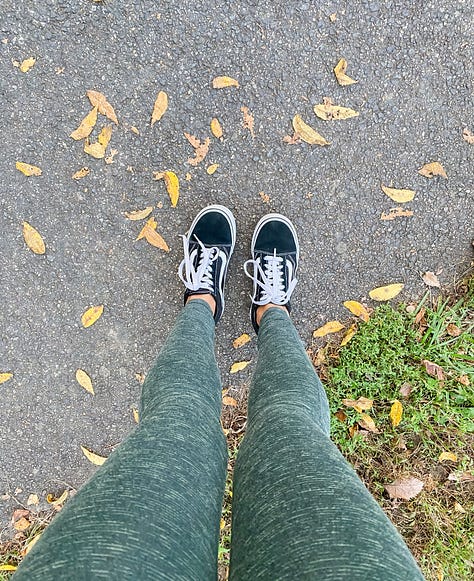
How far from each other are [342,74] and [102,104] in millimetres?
1020

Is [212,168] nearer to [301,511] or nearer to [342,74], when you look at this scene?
[342,74]

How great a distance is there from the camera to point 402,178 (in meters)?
2.04

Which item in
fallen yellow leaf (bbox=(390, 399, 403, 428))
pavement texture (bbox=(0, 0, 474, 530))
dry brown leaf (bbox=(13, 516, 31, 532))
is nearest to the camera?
pavement texture (bbox=(0, 0, 474, 530))

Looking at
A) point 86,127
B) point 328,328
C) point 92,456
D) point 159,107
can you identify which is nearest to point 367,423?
point 328,328

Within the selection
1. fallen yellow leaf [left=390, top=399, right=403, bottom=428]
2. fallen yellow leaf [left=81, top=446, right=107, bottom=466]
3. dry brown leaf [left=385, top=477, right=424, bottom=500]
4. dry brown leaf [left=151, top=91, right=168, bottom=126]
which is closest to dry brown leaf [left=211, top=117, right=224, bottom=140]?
dry brown leaf [left=151, top=91, right=168, bottom=126]

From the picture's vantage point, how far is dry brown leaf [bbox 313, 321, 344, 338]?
210 cm

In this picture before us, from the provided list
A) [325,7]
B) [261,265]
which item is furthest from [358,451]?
[325,7]

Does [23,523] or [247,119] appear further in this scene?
[23,523]

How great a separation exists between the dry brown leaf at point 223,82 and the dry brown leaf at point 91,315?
1076 millimetres

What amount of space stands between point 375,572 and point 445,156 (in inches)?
67.9

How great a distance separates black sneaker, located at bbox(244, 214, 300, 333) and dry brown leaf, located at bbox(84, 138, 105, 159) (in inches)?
29.1

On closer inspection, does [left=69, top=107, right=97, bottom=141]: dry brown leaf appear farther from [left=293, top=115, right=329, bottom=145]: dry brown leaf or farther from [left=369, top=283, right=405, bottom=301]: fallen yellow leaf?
[left=369, top=283, right=405, bottom=301]: fallen yellow leaf

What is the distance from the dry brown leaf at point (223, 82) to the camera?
1989 millimetres

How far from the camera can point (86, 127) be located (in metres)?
2.01
